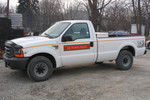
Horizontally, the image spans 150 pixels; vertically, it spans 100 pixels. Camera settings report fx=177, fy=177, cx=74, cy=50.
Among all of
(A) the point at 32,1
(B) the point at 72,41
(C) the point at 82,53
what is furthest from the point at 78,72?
(A) the point at 32,1

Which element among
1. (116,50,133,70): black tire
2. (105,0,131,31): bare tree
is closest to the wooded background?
(105,0,131,31): bare tree

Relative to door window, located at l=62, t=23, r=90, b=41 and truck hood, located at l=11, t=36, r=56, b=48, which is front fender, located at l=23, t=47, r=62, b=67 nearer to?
truck hood, located at l=11, t=36, r=56, b=48

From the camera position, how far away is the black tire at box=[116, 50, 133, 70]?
23.8 ft

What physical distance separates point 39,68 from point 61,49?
A: 937 millimetres

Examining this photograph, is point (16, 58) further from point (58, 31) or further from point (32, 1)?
point (32, 1)

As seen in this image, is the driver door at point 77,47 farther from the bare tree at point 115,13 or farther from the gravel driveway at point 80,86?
the bare tree at point 115,13

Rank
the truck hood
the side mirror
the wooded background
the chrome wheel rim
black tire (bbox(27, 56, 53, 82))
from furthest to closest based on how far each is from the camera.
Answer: the wooded background
the chrome wheel rim
the side mirror
black tire (bbox(27, 56, 53, 82))
the truck hood

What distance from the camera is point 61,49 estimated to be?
5844 mm

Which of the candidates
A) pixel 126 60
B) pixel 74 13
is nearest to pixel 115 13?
pixel 74 13

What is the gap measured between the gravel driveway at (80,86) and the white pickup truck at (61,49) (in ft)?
1.62

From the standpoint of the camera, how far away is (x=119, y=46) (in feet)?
23.2

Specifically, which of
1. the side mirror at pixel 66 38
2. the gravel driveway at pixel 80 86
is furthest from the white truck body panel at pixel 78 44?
the gravel driveway at pixel 80 86

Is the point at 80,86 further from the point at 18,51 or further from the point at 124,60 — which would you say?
the point at 124,60

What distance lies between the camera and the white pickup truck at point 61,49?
5375 mm
